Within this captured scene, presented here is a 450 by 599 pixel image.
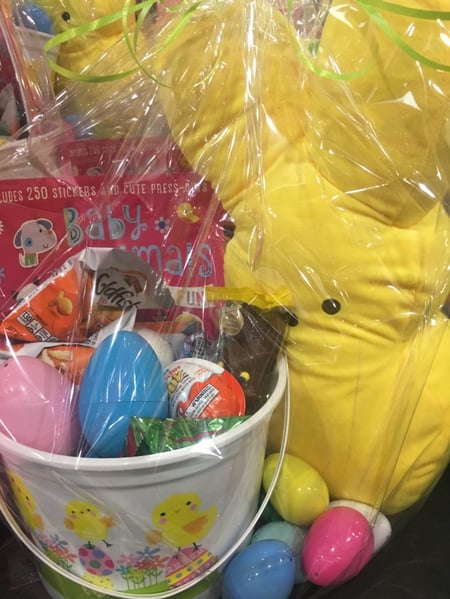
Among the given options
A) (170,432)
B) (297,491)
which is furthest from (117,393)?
(297,491)

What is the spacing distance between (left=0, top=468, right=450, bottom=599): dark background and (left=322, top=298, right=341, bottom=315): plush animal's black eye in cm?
28

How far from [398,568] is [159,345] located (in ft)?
1.31

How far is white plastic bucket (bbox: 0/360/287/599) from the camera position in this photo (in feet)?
1.84

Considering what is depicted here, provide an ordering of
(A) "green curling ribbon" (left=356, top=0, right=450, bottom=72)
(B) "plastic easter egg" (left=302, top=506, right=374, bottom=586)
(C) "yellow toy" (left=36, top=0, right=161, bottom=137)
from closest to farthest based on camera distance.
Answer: (A) "green curling ribbon" (left=356, top=0, right=450, bottom=72) → (B) "plastic easter egg" (left=302, top=506, right=374, bottom=586) → (C) "yellow toy" (left=36, top=0, right=161, bottom=137)

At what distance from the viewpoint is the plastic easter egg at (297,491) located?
2.22 ft

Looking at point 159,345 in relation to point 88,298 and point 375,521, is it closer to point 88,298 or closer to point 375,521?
point 88,298

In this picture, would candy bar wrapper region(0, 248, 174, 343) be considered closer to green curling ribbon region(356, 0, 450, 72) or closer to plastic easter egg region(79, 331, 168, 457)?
plastic easter egg region(79, 331, 168, 457)

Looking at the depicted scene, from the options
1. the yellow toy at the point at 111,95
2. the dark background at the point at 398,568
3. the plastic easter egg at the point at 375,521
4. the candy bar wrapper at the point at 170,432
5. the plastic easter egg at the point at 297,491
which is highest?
the yellow toy at the point at 111,95

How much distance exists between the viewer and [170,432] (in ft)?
1.88

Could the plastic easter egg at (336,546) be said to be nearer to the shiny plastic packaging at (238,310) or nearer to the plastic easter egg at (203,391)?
the shiny plastic packaging at (238,310)

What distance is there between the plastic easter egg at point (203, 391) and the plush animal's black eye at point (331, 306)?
13 centimetres

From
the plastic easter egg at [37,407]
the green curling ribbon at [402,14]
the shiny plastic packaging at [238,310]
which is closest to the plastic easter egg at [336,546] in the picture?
the shiny plastic packaging at [238,310]

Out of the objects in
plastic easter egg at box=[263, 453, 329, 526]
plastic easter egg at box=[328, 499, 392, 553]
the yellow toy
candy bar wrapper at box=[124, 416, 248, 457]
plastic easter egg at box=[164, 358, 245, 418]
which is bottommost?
plastic easter egg at box=[328, 499, 392, 553]

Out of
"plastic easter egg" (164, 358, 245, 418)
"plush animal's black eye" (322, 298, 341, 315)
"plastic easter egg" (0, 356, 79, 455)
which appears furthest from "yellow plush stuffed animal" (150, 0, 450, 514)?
"plastic easter egg" (0, 356, 79, 455)
